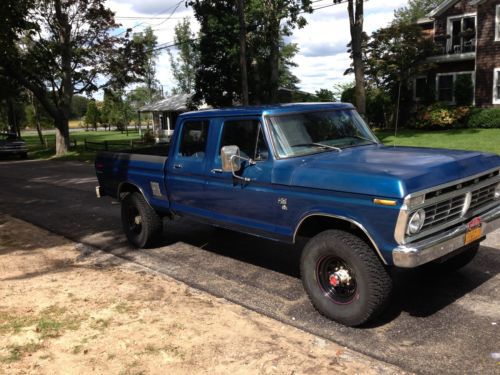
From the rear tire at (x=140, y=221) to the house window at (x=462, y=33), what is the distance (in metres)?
26.3

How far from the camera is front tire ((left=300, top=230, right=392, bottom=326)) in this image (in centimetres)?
412

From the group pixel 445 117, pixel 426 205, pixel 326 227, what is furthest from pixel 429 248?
pixel 445 117

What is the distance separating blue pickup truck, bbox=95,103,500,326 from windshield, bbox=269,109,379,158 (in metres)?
0.01

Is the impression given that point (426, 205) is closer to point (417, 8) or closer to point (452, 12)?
point (452, 12)

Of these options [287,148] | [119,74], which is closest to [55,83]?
[119,74]

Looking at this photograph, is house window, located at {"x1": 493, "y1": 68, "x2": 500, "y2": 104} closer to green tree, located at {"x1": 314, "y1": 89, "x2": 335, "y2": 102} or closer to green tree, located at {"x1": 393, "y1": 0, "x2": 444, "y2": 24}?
green tree, located at {"x1": 314, "y1": 89, "x2": 335, "y2": 102}

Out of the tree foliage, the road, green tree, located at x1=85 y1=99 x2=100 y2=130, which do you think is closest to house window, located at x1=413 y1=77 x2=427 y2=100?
the tree foliage

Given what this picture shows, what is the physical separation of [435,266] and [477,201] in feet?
4.00

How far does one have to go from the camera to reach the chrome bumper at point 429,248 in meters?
3.81

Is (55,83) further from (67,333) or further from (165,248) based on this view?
(67,333)

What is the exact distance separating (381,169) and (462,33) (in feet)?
89.9

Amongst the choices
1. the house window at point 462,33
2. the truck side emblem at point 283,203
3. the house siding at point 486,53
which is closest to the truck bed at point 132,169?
the truck side emblem at point 283,203

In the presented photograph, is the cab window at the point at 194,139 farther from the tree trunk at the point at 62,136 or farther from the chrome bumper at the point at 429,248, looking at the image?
the tree trunk at the point at 62,136

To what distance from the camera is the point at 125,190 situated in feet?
24.0
